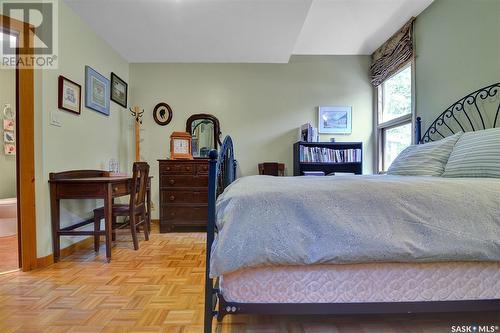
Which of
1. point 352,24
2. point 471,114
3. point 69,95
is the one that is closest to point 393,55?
point 352,24

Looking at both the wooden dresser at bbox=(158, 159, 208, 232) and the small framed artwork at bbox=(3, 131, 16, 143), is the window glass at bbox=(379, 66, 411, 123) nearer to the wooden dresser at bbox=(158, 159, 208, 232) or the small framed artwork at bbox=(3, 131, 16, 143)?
the wooden dresser at bbox=(158, 159, 208, 232)

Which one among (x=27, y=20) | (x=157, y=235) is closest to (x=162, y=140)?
(x=157, y=235)

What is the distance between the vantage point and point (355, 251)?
907 mm

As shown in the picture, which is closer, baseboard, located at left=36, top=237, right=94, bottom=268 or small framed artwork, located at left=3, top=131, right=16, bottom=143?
baseboard, located at left=36, top=237, right=94, bottom=268

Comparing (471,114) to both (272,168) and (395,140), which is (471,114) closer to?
(395,140)

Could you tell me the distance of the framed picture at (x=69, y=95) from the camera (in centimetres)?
220

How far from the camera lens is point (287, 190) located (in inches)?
38.8

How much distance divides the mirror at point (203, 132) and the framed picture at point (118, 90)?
2.83 feet

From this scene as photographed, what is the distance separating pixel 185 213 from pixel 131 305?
5.41 feet

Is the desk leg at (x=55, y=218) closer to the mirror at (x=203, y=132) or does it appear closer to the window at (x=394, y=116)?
the mirror at (x=203, y=132)

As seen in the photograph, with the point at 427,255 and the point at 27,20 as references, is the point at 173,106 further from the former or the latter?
the point at 427,255

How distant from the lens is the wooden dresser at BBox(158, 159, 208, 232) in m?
3.05

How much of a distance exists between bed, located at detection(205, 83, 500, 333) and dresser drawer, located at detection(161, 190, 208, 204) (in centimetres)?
212

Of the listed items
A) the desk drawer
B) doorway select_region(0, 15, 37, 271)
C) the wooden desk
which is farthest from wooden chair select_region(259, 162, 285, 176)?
doorway select_region(0, 15, 37, 271)
